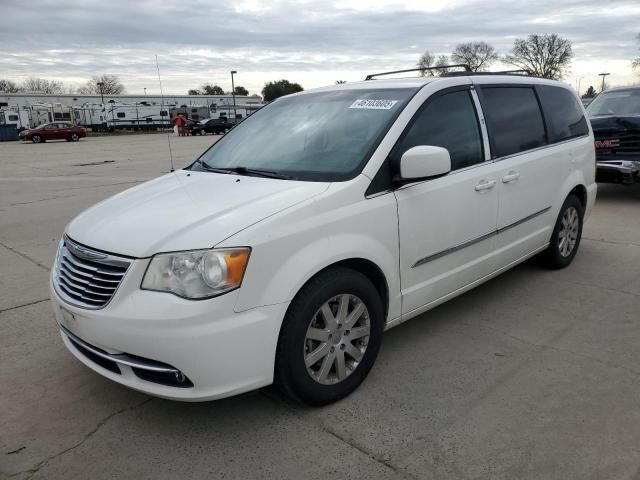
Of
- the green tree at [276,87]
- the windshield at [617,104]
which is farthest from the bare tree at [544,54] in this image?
the windshield at [617,104]

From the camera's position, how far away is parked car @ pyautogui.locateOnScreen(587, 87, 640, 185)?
7.93 metres

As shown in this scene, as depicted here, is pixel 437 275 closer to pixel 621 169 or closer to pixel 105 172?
pixel 621 169

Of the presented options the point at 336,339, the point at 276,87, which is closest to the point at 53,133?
the point at 336,339

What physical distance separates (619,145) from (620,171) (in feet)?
1.70

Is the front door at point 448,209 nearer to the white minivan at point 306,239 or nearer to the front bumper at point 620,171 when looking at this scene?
the white minivan at point 306,239

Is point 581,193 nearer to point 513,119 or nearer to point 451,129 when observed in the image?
point 513,119

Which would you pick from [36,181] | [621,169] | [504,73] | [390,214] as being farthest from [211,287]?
[36,181]

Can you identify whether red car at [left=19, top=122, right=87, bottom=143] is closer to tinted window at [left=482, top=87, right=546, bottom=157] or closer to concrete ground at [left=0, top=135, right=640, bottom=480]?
concrete ground at [left=0, top=135, right=640, bottom=480]

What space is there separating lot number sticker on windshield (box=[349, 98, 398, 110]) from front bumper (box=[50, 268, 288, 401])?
5.09 feet

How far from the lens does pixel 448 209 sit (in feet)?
11.4

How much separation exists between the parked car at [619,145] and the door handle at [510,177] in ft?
15.9

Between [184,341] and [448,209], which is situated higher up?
[448,209]

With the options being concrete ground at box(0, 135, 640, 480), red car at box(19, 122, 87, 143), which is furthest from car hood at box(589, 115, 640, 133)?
red car at box(19, 122, 87, 143)

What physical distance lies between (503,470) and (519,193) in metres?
2.33
